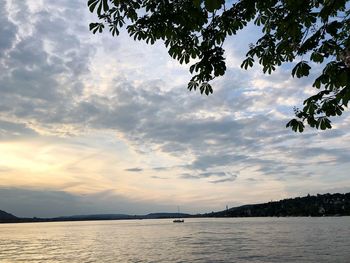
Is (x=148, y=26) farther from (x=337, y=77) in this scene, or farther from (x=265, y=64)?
(x=337, y=77)

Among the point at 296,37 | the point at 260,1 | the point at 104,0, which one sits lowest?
the point at 104,0

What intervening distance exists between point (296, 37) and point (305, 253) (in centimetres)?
6117

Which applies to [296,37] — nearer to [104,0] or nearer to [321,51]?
[321,51]

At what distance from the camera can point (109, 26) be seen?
8703 millimetres

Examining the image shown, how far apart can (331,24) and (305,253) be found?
61.7m

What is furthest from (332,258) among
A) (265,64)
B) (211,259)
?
(265,64)

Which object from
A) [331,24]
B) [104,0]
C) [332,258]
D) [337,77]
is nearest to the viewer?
[104,0]

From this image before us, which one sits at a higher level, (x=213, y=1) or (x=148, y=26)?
(x=148, y=26)

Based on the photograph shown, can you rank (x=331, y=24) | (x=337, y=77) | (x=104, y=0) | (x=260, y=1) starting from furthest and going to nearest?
1. (x=260, y=1)
2. (x=331, y=24)
3. (x=337, y=77)
4. (x=104, y=0)

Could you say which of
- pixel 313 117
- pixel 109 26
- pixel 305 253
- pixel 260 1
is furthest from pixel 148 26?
pixel 305 253

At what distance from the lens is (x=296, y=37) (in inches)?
336

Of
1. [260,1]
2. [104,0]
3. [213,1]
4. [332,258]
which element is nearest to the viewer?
[213,1]

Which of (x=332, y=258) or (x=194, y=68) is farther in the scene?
(x=332, y=258)

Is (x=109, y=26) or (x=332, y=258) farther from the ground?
(x=109, y=26)
